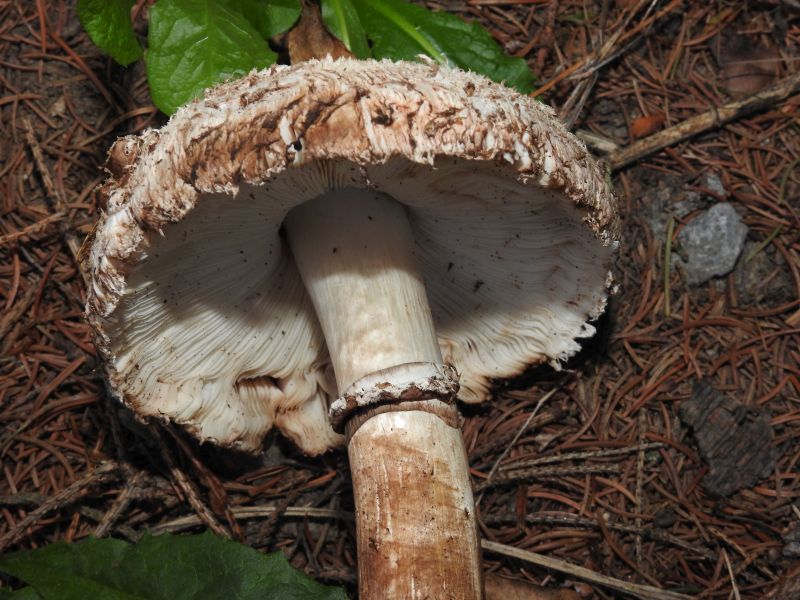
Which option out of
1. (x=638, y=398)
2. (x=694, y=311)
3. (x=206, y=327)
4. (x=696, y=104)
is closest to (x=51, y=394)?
(x=206, y=327)

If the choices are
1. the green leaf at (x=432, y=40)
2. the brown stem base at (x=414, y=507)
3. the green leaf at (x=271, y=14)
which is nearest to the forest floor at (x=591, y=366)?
the green leaf at (x=432, y=40)

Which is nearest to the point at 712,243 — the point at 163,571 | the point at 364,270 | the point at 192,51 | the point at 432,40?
the point at 432,40

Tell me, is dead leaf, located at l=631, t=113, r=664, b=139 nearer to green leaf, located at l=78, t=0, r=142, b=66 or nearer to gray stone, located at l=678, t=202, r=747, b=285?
gray stone, located at l=678, t=202, r=747, b=285

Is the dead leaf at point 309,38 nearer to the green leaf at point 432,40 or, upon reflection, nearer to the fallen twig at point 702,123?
the green leaf at point 432,40


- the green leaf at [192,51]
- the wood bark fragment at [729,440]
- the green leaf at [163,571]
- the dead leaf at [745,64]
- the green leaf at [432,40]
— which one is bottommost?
the wood bark fragment at [729,440]

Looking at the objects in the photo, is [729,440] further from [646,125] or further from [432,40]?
[432,40]

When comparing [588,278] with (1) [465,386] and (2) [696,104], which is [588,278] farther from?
(2) [696,104]
